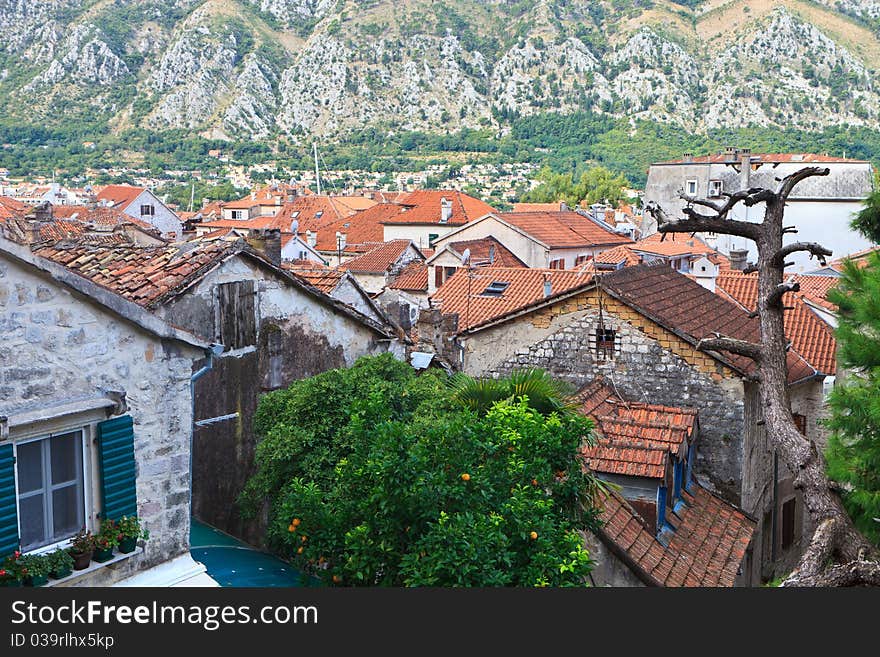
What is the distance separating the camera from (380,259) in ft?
197

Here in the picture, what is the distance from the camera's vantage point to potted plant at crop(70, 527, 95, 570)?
8.19 m

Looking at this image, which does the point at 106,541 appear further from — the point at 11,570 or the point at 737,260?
the point at 737,260

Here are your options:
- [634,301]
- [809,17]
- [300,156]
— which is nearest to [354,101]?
[300,156]

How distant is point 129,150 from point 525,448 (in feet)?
553

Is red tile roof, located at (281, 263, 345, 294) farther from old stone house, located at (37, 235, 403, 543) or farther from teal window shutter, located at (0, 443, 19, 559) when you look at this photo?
teal window shutter, located at (0, 443, 19, 559)

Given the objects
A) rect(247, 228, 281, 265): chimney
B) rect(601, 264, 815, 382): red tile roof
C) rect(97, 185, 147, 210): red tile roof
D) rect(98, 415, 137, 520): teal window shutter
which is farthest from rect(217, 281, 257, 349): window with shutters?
rect(97, 185, 147, 210): red tile roof

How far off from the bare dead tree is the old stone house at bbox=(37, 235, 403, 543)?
5.35 m

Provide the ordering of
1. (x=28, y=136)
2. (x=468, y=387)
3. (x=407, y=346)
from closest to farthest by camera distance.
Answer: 1. (x=468, y=387)
2. (x=407, y=346)
3. (x=28, y=136)

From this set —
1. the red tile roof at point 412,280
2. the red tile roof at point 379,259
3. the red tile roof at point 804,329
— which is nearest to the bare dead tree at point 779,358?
the red tile roof at point 804,329

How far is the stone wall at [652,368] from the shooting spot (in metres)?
16.3

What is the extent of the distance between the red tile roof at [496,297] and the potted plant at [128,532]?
2183 cm

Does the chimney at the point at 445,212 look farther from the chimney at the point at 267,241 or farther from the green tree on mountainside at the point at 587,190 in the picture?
the chimney at the point at 267,241

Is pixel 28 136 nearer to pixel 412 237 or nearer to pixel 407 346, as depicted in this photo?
pixel 412 237

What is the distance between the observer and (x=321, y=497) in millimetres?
9914
